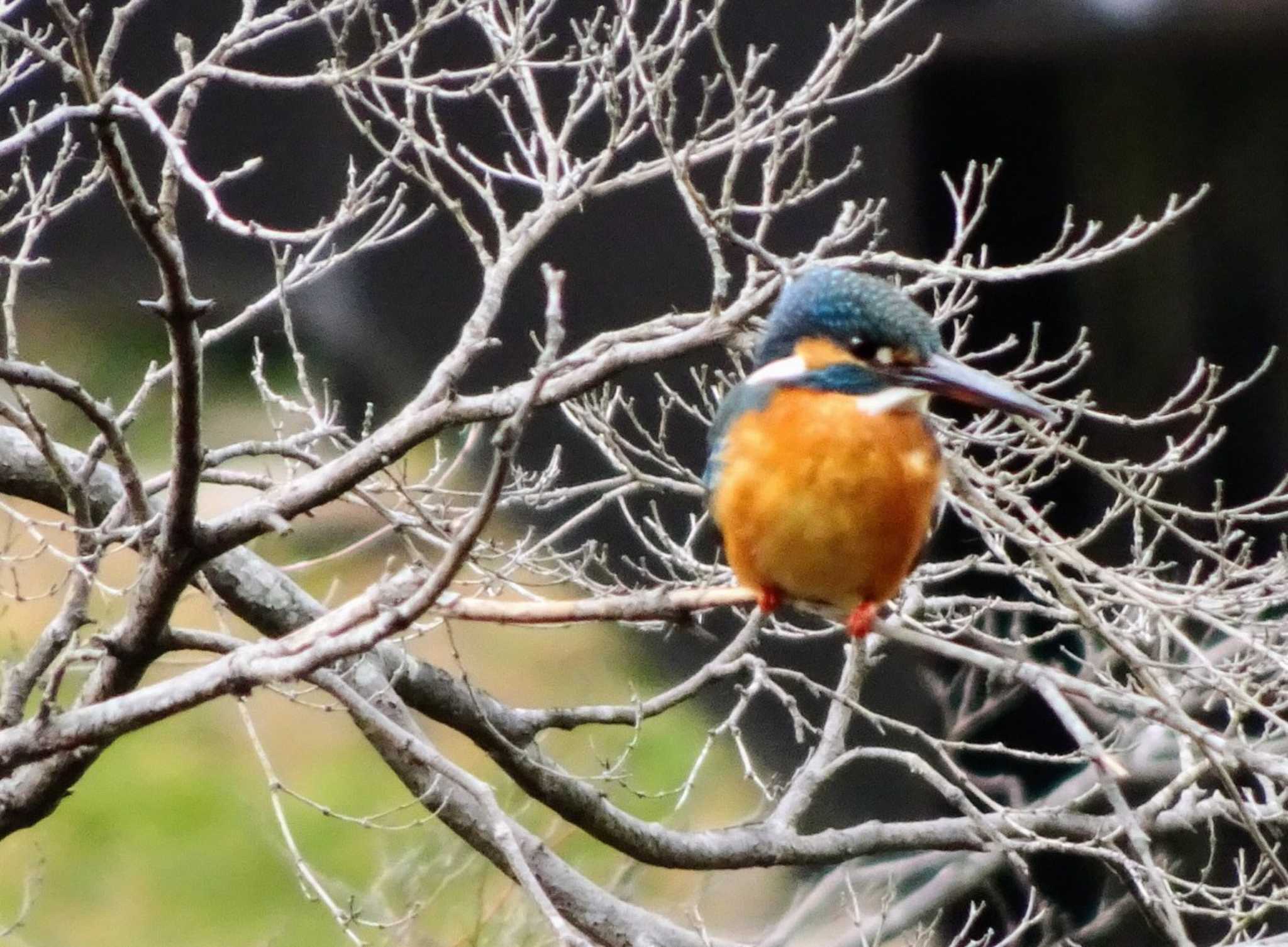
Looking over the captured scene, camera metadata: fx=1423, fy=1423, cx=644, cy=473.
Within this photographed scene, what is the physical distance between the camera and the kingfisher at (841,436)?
1.17 meters

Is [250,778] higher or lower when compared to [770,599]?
higher

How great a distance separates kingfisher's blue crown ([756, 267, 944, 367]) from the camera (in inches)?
45.9

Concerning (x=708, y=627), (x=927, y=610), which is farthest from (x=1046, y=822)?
(x=708, y=627)

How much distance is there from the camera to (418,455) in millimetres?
2908

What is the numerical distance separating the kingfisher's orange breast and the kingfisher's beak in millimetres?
43

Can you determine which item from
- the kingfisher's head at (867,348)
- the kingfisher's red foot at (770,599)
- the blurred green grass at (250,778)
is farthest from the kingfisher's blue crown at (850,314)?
the blurred green grass at (250,778)

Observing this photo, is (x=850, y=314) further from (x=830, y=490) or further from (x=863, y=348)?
(x=830, y=490)

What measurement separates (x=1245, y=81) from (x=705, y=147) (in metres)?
0.94

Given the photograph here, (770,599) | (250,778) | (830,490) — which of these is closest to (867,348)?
(830,490)

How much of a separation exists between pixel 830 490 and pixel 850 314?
0.15 metres

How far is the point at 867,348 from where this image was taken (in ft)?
3.90

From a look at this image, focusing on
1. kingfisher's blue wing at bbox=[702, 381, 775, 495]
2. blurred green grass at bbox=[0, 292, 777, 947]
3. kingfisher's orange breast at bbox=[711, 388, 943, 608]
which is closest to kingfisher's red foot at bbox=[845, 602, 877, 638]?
kingfisher's orange breast at bbox=[711, 388, 943, 608]

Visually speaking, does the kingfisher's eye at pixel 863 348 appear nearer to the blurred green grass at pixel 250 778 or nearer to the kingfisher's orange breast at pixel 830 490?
the kingfisher's orange breast at pixel 830 490

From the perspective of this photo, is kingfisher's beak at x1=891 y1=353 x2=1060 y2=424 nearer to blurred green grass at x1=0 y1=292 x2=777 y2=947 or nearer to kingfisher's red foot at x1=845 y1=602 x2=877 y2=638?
kingfisher's red foot at x1=845 y1=602 x2=877 y2=638
